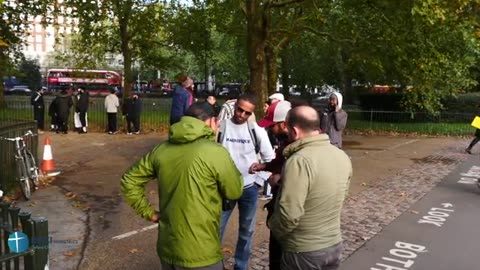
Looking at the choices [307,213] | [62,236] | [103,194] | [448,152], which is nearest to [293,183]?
[307,213]

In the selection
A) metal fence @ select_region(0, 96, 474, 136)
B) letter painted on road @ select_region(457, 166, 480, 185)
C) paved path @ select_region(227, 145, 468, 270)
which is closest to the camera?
paved path @ select_region(227, 145, 468, 270)

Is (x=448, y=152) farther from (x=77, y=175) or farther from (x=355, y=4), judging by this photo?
(x=77, y=175)

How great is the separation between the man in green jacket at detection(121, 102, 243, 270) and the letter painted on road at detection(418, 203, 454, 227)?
189 inches

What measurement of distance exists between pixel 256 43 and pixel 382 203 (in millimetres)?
9010

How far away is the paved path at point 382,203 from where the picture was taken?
6066 millimetres

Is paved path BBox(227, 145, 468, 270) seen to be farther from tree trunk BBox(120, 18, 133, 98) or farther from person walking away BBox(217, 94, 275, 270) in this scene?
tree trunk BBox(120, 18, 133, 98)

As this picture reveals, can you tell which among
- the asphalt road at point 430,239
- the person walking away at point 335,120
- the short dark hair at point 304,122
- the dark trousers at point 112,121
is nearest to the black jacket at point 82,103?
the dark trousers at point 112,121

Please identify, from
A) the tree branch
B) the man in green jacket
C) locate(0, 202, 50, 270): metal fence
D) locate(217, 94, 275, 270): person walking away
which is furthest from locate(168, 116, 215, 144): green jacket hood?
the tree branch

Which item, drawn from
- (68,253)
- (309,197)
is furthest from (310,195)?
(68,253)

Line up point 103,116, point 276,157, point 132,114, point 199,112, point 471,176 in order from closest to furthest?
point 199,112 < point 276,157 < point 471,176 < point 132,114 < point 103,116

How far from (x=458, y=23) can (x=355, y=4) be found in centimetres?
311

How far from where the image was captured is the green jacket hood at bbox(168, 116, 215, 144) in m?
3.08

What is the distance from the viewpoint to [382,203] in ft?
27.5
